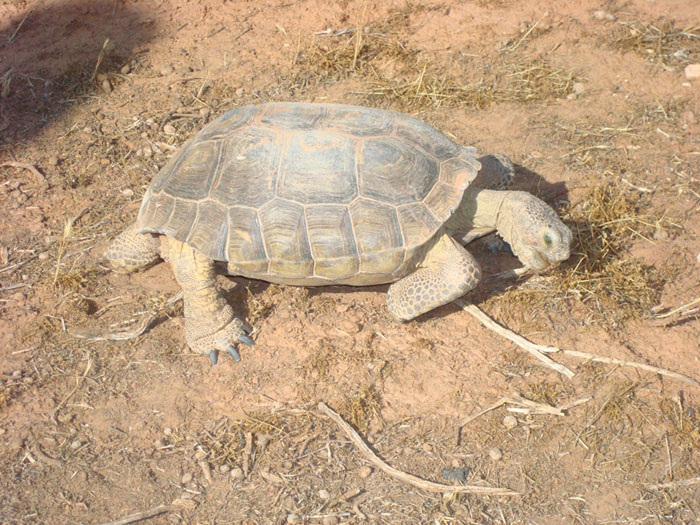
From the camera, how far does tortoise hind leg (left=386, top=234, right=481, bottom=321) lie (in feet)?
13.8

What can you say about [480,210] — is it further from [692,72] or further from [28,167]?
[28,167]

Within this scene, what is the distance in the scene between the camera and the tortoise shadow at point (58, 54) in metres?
6.31

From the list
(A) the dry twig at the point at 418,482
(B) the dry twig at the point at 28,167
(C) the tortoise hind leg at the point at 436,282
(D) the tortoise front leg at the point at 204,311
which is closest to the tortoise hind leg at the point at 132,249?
(D) the tortoise front leg at the point at 204,311

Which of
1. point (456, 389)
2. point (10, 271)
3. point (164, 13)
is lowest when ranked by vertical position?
point (456, 389)

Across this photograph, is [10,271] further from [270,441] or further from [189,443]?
Result: [270,441]

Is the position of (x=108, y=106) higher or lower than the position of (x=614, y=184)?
higher

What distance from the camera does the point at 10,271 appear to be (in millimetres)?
4828

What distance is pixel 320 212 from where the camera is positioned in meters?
4.05

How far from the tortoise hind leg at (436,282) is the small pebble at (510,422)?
83 centimetres

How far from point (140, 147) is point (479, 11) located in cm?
419

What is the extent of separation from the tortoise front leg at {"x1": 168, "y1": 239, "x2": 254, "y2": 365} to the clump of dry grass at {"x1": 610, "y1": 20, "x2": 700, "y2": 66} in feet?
17.1

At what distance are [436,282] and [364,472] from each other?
1.32 m

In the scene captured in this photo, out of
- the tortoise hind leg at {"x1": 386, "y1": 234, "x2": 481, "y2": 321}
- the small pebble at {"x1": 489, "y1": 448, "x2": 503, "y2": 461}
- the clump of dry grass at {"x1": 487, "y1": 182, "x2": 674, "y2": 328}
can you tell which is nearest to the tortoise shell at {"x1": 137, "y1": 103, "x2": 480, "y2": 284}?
the tortoise hind leg at {"x1": 386, "y1": 234, "x2": 481, "y2": 321}

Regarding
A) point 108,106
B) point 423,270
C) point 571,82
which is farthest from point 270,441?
point 571,82
